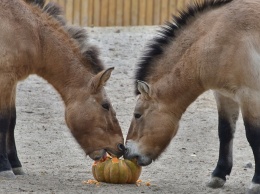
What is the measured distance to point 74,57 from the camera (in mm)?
11039

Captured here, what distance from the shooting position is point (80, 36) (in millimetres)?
11195

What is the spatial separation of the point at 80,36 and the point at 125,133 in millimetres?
2737

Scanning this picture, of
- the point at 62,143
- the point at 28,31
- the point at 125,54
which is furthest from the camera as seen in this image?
the point at 125,54

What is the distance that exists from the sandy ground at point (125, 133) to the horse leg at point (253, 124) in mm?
432

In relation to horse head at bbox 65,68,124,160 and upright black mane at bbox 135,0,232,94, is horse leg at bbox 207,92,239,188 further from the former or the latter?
horse head at bbox 65,68,124,160

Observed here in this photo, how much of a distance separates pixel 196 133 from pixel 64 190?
419 cm

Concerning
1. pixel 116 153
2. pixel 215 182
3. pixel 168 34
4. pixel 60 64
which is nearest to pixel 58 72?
pixel 60 64

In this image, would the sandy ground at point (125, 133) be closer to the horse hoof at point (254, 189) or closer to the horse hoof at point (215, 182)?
the horse hoof at point (215, 182)

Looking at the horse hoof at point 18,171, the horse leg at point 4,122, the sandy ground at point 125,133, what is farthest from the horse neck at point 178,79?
the horse hoof at point 18,171

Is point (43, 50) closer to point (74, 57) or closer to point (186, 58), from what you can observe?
point (74, 57)

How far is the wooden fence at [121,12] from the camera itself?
19.3 meters

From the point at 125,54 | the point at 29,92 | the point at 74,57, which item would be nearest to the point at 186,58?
the point at 74,57

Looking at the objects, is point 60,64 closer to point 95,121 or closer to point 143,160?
point 95,121

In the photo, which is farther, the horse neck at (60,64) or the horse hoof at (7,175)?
the horse neck at (60,64)
